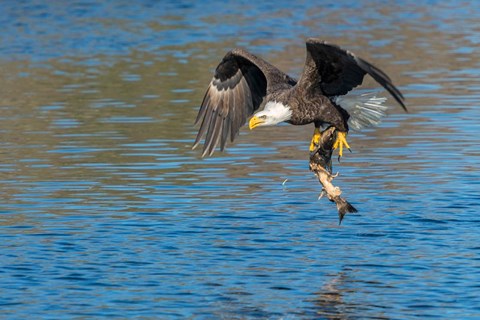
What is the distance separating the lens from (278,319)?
6.41 metres

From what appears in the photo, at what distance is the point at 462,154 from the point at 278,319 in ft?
17.5

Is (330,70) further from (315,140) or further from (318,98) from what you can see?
(315,140)

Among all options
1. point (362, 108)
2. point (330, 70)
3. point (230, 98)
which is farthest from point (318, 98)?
point (230, 98)

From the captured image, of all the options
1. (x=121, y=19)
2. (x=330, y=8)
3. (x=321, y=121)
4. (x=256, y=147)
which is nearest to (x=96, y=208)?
(x=321, y=121)

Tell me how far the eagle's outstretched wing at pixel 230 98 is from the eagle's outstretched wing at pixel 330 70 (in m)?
1.18

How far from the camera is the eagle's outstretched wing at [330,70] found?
26.5 feet

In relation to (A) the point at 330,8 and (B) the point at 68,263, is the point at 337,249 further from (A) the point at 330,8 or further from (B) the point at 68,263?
(A) the point at 330,8

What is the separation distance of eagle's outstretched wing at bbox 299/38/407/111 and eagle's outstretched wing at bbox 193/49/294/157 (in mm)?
1181

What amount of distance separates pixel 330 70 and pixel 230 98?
1.62m

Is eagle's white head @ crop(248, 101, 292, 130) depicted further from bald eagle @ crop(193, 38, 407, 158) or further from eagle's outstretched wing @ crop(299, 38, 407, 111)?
eagle's outstretched wing @ crop(299, 38, 407, 111)

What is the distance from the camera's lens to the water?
6898 millimetres

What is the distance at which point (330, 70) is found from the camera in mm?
8484

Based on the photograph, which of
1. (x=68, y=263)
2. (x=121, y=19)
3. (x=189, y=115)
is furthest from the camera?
(x=121, y=19)

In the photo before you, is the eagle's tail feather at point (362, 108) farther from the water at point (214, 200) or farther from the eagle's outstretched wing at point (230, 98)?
the eagle's outstretched wing at point (230, 98)
